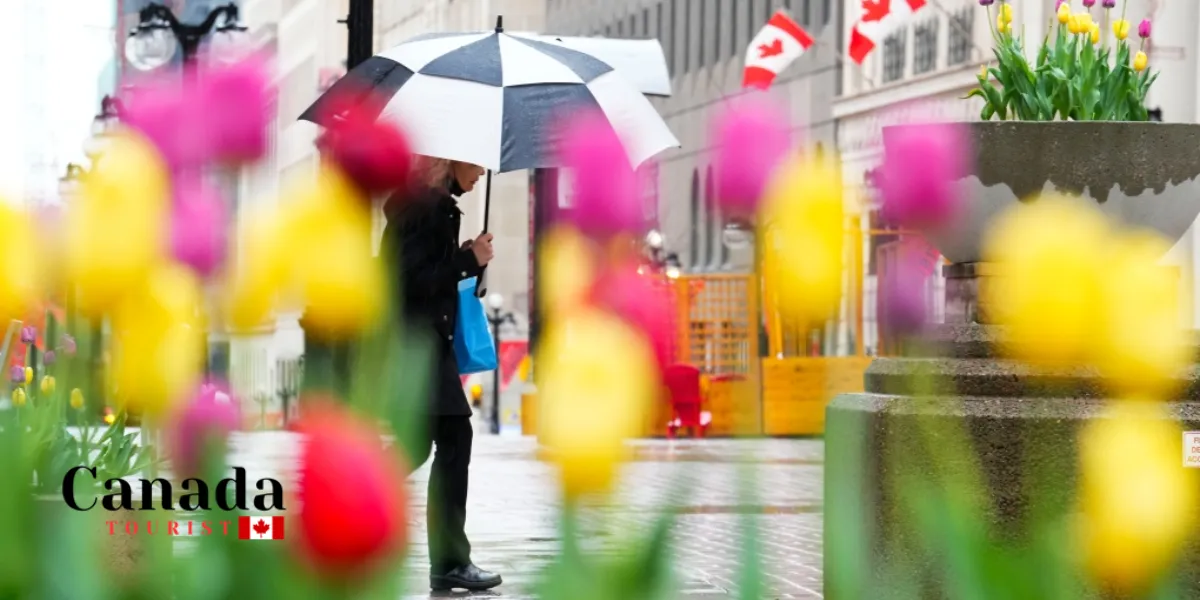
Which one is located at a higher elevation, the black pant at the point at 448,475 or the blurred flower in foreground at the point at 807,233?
the blurred flower in foreground at the point at 807,233

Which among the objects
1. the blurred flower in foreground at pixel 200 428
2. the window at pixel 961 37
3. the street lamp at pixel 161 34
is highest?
the window at pixel 961 37

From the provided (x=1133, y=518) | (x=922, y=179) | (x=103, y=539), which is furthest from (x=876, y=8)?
(x=103, y=539)

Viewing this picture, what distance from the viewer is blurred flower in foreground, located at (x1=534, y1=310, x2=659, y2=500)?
183 cm

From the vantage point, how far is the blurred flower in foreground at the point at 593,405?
72.2 inches

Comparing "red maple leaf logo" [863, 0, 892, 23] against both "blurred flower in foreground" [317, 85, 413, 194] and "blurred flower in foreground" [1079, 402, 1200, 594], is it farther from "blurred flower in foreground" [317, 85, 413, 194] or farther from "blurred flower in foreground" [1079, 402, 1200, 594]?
"blurred flower in foreground" [317, 85, 413, 194]

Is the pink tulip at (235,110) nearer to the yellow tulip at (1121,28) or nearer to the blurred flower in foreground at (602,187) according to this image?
the blurred flower in foreground at (602,187)

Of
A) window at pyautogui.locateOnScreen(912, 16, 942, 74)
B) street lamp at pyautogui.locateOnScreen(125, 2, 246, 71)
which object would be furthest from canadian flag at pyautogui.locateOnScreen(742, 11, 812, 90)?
street lamp at pyautogui.locateOnScreen(125, 2, 246, 71)

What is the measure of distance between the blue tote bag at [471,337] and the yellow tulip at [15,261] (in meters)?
5.78

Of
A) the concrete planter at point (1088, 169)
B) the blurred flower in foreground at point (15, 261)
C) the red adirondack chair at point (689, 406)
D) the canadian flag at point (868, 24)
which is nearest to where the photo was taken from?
the blurred flower in foreground at point (15, 261)

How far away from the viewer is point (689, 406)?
29.6 m

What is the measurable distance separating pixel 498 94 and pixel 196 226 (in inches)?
205

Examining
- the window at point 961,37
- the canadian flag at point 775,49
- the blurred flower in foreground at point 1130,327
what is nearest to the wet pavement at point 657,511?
the blurred flower in foreground at point 1130,327

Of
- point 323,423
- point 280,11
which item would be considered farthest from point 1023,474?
point 280,11

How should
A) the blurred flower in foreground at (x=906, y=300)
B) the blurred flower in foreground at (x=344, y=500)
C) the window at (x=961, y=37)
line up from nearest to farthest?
the blurred flower in foreground at (x=344, y=500), the blurred flower in foreground at (x=906, y=300), the window at (x=961, y=37)
